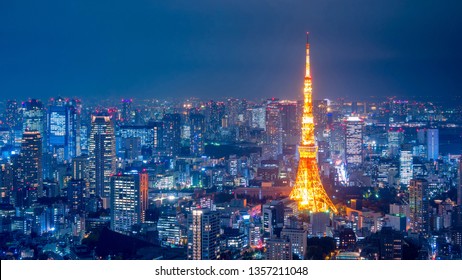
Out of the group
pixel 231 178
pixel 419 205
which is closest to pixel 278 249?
pixel 419 205

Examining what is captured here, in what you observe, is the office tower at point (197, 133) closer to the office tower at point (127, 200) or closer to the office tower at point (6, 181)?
the office tower at point (127, 200)

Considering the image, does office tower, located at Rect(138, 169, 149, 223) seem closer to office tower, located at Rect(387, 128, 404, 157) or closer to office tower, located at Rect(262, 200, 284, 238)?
office tower, located at Rect(262, 200, 284, 238)

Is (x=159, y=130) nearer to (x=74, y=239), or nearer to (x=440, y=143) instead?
(x=74, y=239)

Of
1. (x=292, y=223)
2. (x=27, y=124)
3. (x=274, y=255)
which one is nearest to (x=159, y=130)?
(x=27, y=124)

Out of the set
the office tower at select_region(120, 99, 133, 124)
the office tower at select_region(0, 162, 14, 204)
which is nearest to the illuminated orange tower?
the office tower at select_region(120, 99, 133, 124)

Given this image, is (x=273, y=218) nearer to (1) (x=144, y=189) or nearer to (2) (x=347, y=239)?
(2) (x=347, y=239)

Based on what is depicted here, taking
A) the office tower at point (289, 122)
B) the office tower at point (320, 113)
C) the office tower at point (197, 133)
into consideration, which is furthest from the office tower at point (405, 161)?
the office tower at point (197, 133)

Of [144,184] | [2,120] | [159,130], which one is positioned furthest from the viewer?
[159,130]
